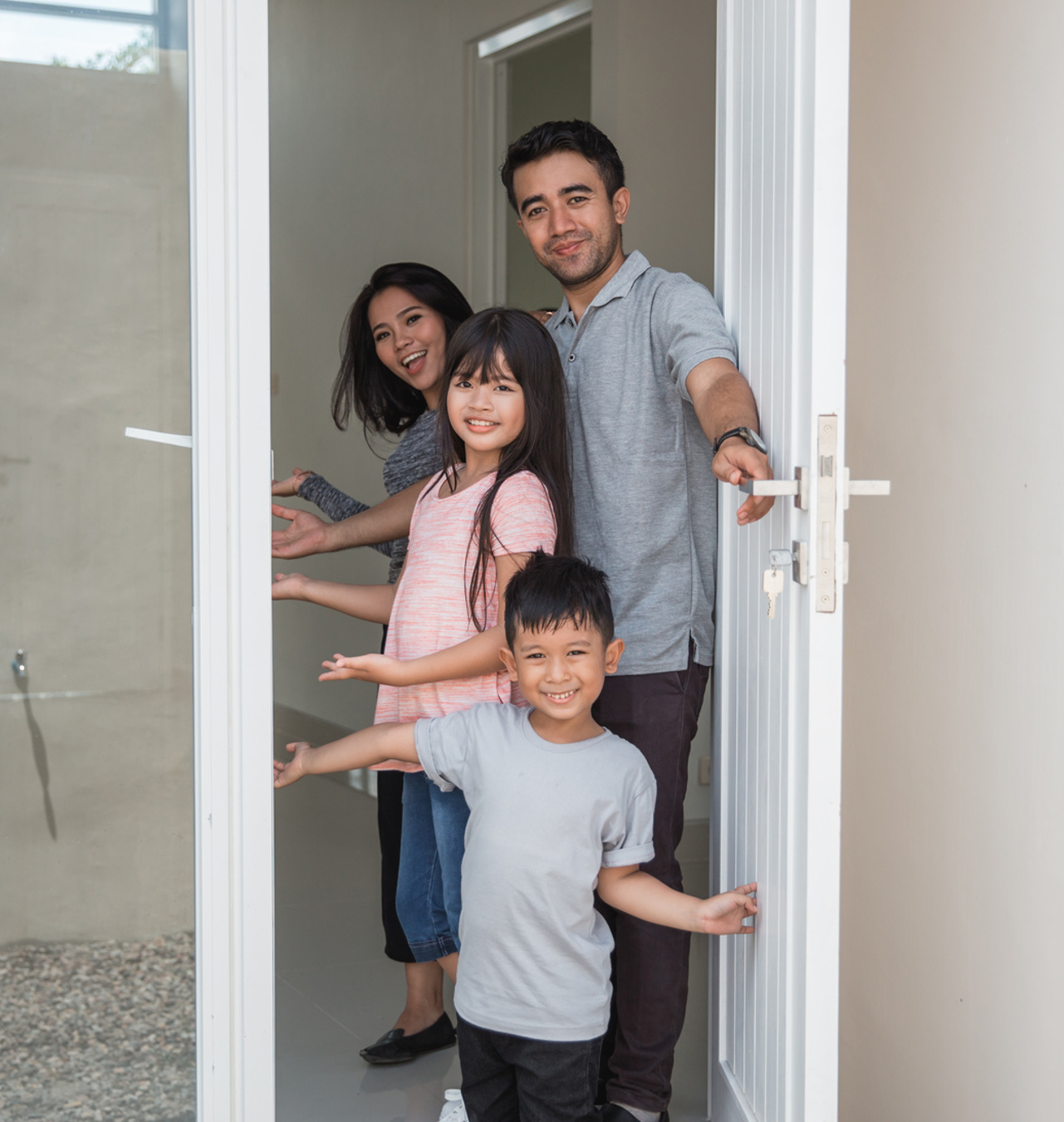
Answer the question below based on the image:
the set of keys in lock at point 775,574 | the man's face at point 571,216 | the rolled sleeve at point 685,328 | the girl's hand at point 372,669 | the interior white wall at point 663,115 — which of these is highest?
the interior white wall at point 663,115

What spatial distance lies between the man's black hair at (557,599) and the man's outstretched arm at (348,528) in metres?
0.48

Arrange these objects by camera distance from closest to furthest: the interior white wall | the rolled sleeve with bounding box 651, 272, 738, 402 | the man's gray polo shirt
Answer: the rolled sleeve with bounding box 651, 272, 738, 402
the man's gray polo shirt
the interior white wall

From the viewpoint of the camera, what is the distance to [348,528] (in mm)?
2219

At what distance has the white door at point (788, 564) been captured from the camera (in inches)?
57.5

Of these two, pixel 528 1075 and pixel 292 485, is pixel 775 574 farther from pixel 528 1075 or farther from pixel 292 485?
pixel 292 485

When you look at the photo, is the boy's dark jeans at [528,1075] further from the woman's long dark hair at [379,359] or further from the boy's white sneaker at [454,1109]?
the woman's long dark hair at [379,359]

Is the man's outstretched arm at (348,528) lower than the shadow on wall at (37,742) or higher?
higher

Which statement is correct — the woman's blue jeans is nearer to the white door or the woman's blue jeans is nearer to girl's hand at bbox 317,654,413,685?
girl's hand at bbox 317,654,413,685

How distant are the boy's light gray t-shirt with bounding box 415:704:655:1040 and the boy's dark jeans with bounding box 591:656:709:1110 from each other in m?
0.19

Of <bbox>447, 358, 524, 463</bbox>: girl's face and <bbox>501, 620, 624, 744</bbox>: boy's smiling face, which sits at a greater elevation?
<bbox>447, 358, 524, 463</bbox>: girl's face

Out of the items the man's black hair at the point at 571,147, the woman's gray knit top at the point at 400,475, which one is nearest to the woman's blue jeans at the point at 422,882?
the woman's gray knit top at the point at 400,475

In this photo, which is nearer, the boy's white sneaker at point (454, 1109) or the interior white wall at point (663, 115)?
the boy's white sneaker at point (454, 1109)

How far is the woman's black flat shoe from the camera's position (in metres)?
2.39

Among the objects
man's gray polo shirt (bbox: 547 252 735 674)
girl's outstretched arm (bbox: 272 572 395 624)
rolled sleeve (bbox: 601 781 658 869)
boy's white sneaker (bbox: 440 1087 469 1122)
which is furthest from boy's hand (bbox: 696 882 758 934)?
girl's outstretched arm (bbox: 272 572 395 624)
